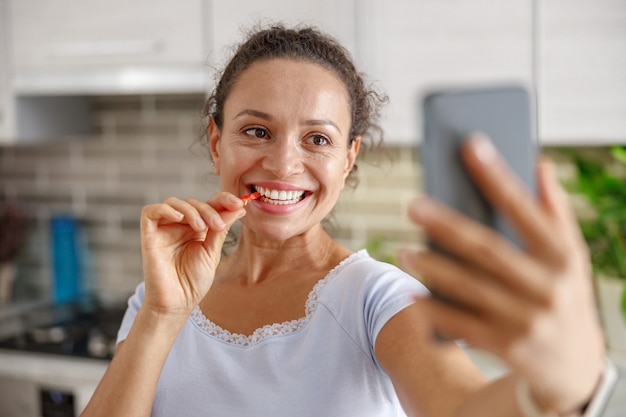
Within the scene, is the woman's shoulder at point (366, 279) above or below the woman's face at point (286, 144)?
below

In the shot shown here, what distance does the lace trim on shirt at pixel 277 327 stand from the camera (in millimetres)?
1258

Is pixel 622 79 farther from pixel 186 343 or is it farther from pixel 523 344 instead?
pixel 523 344

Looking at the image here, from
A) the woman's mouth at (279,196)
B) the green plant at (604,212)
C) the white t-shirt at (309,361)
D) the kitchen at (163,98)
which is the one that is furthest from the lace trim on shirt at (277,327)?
the green plant at (604,212)

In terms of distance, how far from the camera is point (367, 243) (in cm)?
277

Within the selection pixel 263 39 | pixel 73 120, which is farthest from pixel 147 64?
pixel 263 39

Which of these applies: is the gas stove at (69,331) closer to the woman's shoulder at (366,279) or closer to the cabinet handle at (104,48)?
the cabinet handle at (104,48)

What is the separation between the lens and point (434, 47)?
88.4 inches

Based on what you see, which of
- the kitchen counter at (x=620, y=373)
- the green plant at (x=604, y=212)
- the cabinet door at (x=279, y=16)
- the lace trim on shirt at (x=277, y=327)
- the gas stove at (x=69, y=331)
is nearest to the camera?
the lace trim on shirt at (x=277, y=327)

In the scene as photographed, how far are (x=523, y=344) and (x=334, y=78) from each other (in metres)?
0.84

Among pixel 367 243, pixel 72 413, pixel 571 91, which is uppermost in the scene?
pixel 571 91

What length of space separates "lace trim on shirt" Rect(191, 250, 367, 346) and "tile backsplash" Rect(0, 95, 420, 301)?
146cm

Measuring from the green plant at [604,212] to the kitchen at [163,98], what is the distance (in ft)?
0.31

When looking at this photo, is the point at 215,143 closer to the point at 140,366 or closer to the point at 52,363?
the point at 140,366

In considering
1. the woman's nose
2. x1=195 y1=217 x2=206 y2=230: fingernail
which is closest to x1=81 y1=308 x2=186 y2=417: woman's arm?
x1=195 y1=217 x2=206 y2=230: fingernail
